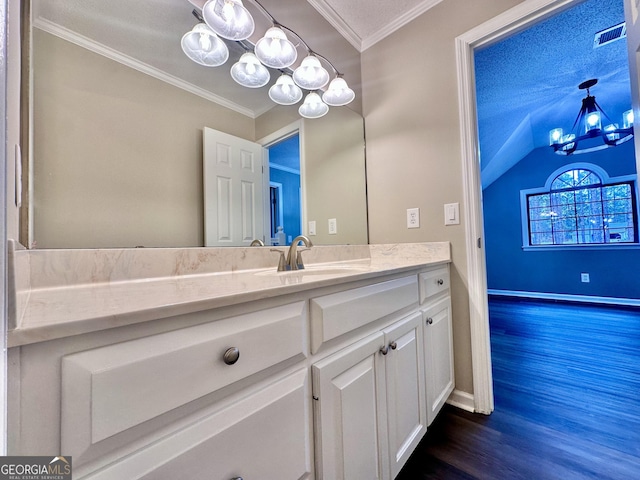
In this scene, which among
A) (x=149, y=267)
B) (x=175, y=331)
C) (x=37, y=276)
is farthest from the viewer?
(x=149, y=267)

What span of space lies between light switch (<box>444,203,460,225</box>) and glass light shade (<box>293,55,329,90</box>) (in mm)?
1021

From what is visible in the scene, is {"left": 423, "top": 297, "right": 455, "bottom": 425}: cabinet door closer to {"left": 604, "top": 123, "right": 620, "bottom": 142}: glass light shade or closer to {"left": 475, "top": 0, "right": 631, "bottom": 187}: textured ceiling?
{"left": 475, "top": 0, "right": 631, "bottom": 187}: textured ceiling

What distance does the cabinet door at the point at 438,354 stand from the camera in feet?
3.94

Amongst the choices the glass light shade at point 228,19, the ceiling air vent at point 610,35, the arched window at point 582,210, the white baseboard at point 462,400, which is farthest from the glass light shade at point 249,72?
the arched window at point 582,210

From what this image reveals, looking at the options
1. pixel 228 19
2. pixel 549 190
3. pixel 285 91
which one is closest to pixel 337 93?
pixel 285 91

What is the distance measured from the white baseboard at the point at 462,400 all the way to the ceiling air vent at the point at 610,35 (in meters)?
2.50

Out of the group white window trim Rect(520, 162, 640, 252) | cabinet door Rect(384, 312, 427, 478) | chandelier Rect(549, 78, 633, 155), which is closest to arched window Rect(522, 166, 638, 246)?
white window trim Rect(520, 162, 640, 252)

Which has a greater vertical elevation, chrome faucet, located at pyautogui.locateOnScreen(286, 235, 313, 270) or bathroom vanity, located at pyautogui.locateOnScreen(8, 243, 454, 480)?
chrome faucet, located at pyautogui.locateOnScreen(286, 235, 313, 270)

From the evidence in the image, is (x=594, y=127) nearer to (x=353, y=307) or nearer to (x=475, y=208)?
(x=475, y=208)

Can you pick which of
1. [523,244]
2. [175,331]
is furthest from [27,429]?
[523,244]

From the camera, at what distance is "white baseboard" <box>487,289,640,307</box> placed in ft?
11.6

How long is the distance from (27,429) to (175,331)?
0.18 meters

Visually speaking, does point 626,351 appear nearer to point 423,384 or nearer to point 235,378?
point 423,384

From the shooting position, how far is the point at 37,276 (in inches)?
26.6
